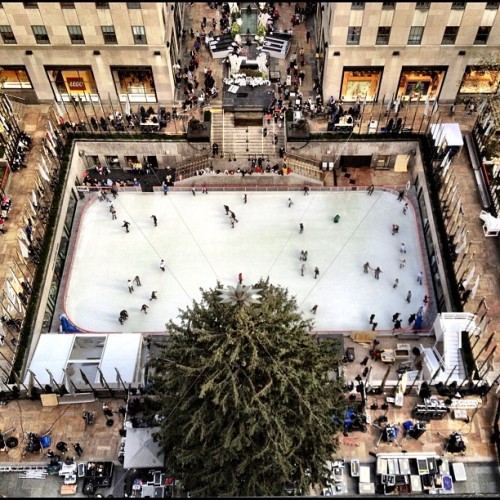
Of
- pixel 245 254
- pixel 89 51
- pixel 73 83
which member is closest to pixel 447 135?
pixel 245 254

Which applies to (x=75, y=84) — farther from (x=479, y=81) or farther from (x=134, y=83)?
(x=479, y=81)

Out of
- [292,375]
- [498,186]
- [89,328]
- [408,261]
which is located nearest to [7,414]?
[89,328]

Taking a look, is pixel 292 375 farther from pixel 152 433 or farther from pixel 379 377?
pixel 379 377

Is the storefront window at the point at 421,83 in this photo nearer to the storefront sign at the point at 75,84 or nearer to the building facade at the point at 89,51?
the building facade at the point at 89,51

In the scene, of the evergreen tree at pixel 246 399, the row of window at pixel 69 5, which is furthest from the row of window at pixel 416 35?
the evergreen tree at pixel 246 399

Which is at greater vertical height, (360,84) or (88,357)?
(360,84)
